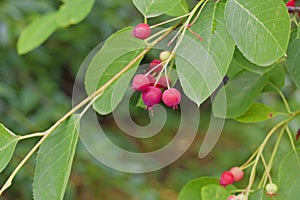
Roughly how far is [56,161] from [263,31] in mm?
266

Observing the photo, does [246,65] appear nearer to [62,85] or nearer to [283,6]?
A: [283,6]

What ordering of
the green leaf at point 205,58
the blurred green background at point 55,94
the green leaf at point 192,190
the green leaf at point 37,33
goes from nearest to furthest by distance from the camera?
the green leaf at point 205,58 → the green leaf at point 192,190 → the green leaf at point 37,33 → the blurred green background at point 55,94

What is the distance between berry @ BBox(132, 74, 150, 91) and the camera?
67cm

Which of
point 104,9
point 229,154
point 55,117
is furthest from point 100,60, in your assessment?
point 229,154

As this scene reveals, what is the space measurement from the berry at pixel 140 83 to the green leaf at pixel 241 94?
0.70 ft

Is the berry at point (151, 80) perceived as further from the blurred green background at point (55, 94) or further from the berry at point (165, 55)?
the blurred green background at point (55, 94)

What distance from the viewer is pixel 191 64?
63cm

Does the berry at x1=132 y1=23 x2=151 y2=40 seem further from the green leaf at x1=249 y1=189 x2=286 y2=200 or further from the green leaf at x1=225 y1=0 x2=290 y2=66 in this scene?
the green leaf at x1=249 y1=189 x2=286 y2=200

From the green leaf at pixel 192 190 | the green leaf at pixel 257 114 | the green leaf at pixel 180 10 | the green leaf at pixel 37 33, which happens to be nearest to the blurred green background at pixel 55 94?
the green leaf at pixel 37 33

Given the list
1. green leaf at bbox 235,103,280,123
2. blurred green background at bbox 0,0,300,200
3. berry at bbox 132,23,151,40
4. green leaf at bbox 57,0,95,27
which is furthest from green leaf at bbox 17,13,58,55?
berry at bbox 132,23,151,40

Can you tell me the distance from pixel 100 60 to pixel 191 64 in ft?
0.54

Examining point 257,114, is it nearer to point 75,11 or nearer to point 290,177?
point 290,177

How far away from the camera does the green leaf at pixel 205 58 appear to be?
62cm

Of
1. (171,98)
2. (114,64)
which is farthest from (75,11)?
(171,98)
